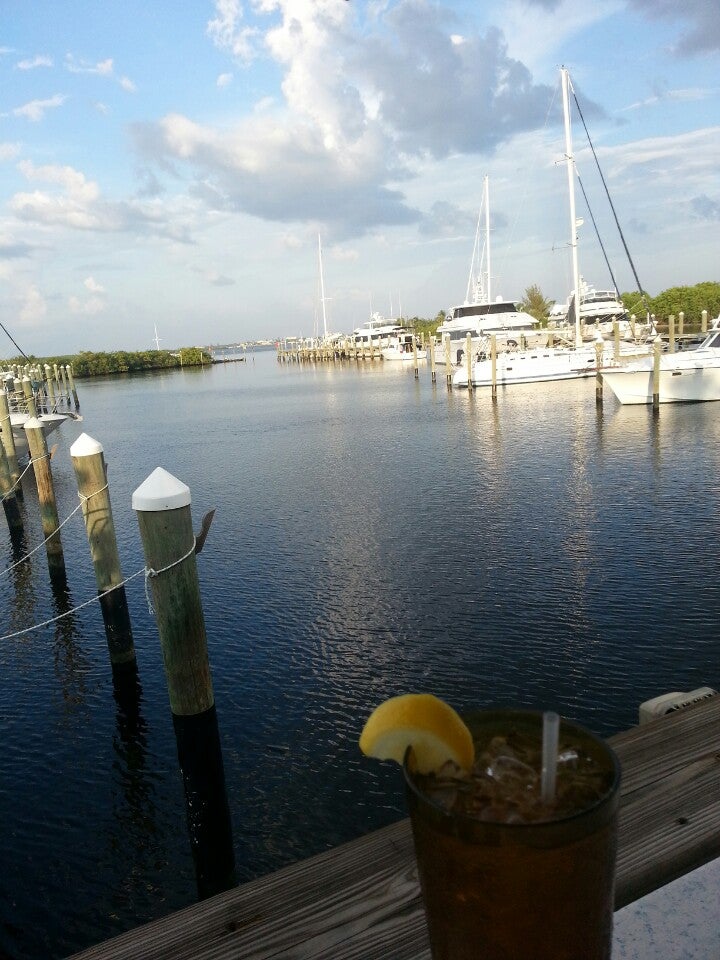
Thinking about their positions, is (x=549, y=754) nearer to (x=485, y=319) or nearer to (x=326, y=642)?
(x=326, y=642)

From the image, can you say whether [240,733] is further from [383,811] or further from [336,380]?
[336,380]

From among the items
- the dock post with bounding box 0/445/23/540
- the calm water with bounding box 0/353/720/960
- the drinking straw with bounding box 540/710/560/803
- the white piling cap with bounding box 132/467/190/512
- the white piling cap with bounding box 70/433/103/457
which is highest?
the drinking straw with bounding box 540/710/560/803

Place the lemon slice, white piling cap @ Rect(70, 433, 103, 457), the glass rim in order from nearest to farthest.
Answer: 1. the glass rim
2. the lemon slice
3. white piling cap @ Rect(70, 433, 103, 457)

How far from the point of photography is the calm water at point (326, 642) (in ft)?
18.7

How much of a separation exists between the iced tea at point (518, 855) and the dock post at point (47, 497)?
11.5m

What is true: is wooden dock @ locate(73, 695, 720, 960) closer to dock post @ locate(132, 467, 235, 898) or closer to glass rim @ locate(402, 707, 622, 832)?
glass rim @ locate(402, 707, 622, 832)

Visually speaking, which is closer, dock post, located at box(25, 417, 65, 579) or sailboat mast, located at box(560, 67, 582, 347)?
dock post, located at box(25, 417, 65, 579)

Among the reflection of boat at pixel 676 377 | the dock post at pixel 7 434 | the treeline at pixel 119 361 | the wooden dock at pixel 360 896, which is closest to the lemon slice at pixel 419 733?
the wooden dock at pixel 360 896

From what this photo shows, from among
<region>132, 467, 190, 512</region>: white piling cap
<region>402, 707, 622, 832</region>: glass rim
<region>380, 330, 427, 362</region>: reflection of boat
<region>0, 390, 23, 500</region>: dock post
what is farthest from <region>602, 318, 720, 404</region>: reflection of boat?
<region>380, 330, 427, 362</region>: reflection of boat

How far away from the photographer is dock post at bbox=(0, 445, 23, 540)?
46.4ft

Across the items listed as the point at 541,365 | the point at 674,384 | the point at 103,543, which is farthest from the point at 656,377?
the point at 103,543

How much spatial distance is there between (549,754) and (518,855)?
15 centimetres

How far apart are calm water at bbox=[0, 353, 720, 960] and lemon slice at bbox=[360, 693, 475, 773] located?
4962 millimetres

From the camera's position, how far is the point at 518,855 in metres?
1.00
